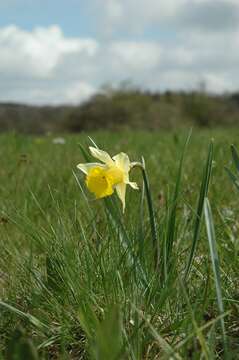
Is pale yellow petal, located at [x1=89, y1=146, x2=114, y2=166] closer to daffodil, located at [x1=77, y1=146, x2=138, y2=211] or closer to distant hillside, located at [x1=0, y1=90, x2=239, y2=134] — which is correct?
daffodil, located at [x1=77, y1=146, x2=138, y2=211]

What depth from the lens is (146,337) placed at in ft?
3.71

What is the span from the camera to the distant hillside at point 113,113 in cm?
1719

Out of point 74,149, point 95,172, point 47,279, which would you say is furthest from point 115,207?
point 74,149

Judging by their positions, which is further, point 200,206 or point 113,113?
point 113,113

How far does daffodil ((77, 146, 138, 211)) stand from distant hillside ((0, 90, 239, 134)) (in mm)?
14325

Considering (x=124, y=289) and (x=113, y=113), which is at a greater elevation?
(x=124, y=289)

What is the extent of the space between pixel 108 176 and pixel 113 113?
52.5 feet

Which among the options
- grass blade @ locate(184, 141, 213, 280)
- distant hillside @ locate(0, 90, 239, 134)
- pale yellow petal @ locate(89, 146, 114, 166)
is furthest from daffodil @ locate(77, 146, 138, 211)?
distant hillside @ locate(0, 90, 239, 134)

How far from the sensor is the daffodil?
1325 millimetres

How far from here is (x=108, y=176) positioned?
1344mm

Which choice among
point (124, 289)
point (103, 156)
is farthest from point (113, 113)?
point (124, 289)

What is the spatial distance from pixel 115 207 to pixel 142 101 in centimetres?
1623

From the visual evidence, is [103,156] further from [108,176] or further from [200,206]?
[200,206]

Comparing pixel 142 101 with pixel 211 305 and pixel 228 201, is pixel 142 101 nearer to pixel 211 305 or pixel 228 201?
pixel 228 201
